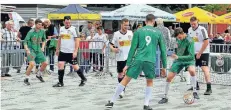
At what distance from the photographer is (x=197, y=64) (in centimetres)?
1041

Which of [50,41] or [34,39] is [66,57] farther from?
[50,41]

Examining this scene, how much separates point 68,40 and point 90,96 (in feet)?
6.42

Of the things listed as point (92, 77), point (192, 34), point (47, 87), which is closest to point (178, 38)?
point (192, 34)

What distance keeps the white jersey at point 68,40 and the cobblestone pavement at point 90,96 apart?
90cm

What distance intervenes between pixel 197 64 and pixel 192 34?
26.5 inches

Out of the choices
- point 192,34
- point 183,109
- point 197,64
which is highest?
point 192,34

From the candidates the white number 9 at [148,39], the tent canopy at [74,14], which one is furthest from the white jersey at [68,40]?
the tent canopy at [74,14]

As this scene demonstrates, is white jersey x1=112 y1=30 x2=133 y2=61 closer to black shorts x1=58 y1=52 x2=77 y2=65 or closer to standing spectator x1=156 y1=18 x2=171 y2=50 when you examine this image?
black shorts x1=58 y1=52 x2=77 y2=65

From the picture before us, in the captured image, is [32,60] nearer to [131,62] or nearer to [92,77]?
[92,77]

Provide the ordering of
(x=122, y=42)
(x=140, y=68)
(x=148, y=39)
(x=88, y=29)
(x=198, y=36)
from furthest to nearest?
(x=88, y=29) < (x=198, y=36) < (x=122, y=42) < (x=140, y=68) < (x=148, y=39)

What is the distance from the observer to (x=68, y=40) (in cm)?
1123

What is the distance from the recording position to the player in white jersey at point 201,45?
10078 millimetres

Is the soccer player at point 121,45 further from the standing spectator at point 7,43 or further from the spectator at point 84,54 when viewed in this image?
the standing spectator at point 7,43

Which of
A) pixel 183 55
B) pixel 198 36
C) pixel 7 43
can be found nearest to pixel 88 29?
pixel 7 43
